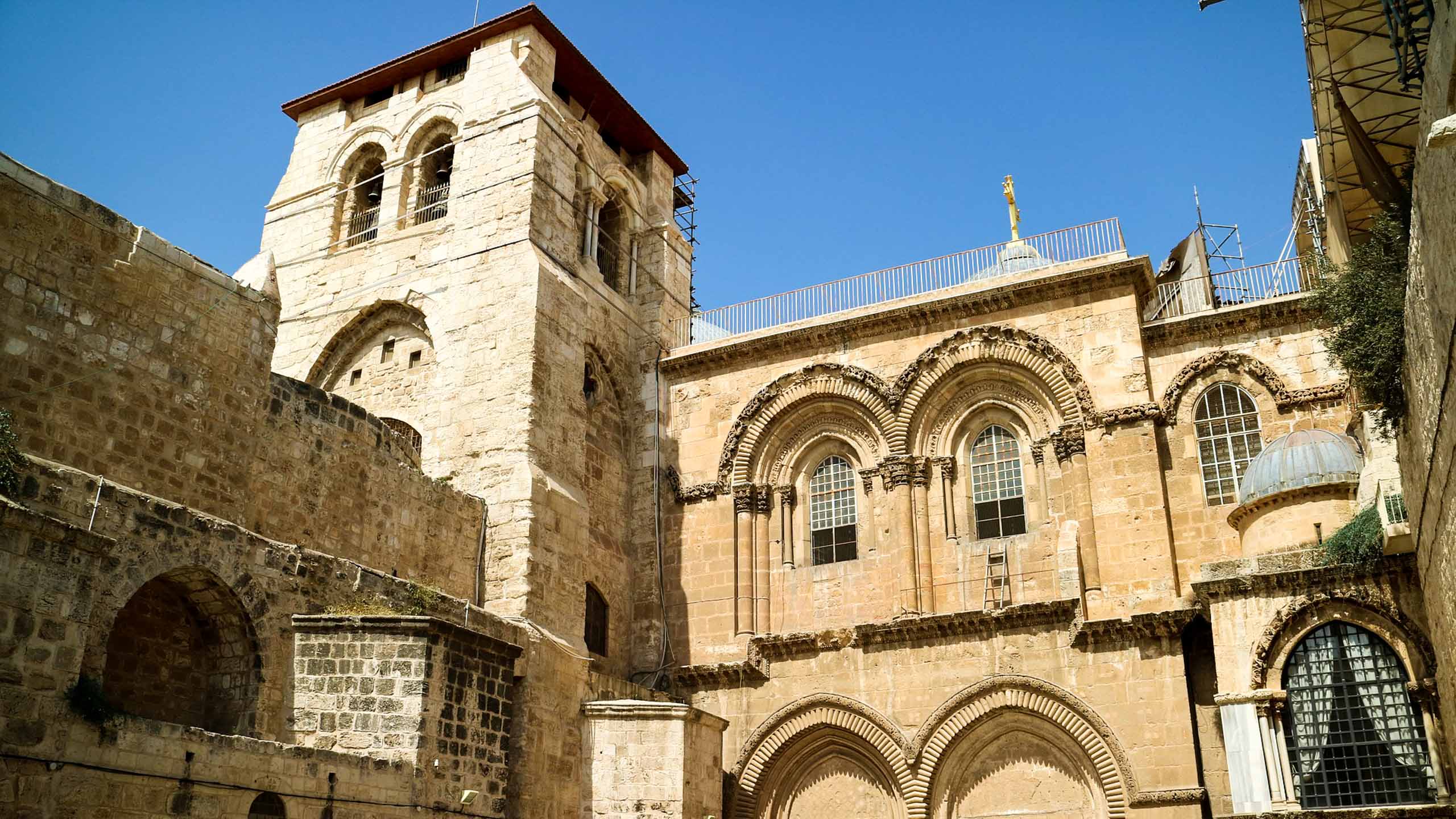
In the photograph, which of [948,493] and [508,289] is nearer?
[948,493]

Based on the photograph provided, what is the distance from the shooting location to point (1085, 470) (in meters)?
17.2

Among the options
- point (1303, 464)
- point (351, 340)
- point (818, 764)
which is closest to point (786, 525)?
point (818, 764)

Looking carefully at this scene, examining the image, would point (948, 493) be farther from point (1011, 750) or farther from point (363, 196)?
point (363, 196)

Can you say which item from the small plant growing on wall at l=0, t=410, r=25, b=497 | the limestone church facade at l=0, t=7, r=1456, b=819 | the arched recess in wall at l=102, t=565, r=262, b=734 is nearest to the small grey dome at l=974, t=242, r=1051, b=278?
the limestone church facade at l=0, t=7, r=1456, b=819

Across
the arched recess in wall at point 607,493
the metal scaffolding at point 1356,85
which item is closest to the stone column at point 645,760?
the arched recess in wall at point 607,493

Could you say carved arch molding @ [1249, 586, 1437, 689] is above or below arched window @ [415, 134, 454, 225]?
below

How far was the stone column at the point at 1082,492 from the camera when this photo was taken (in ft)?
54.3

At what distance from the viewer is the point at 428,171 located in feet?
72.1

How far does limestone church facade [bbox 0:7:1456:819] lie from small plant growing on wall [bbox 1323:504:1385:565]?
200mm

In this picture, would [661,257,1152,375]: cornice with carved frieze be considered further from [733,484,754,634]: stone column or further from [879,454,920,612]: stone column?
[733,484,754,634]: stone column

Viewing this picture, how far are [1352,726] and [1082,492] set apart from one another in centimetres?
449

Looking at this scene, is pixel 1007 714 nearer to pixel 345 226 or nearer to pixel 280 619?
pixel 280 619

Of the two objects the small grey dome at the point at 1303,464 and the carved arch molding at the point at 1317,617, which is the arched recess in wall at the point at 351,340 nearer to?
Answer: the small grey dome at the point at 1303,464

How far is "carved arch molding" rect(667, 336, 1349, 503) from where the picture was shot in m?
17.1
